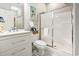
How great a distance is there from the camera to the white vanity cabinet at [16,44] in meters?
1.40

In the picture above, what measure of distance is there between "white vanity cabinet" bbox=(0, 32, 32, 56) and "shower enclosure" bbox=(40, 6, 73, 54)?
1.06ft

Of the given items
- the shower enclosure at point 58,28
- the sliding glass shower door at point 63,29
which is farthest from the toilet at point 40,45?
the sliding glass shower door at point 63,29

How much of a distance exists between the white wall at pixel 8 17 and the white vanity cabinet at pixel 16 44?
316 millimetres

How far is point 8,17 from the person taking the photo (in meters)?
1.77

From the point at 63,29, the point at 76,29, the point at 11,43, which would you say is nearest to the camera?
the point at 11,43

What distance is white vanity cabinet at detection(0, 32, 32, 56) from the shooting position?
54.9 inches

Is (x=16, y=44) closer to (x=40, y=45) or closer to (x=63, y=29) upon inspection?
(x=40, y=45)

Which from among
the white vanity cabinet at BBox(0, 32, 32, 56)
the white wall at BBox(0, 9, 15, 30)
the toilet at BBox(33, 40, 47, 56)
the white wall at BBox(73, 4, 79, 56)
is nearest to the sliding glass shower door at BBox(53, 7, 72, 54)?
the white wall at BBox(73, 4, 79, 56)

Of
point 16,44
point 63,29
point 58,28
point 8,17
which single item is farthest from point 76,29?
point 8,17

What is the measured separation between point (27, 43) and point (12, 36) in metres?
0.39

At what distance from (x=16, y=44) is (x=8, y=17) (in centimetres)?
57

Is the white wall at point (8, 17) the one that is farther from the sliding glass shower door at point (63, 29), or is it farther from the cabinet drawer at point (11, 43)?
the sliding glass shower door at point (63, 29)

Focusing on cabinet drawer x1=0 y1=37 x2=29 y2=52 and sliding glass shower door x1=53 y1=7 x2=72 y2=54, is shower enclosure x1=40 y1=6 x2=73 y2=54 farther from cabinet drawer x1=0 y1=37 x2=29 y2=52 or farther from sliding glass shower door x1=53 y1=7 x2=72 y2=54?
cabinet drawer x1=0 y1=37 x2=29 y2=52

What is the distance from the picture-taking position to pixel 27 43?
1810mm
